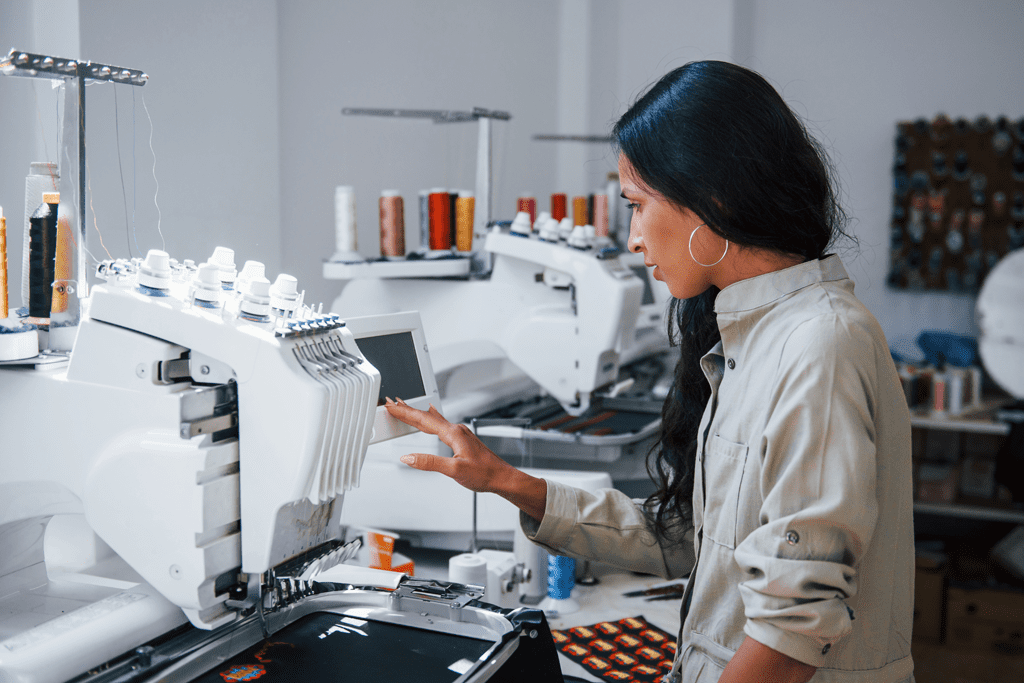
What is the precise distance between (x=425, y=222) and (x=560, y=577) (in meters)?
0.98

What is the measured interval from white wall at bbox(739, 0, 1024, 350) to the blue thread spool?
105 inches

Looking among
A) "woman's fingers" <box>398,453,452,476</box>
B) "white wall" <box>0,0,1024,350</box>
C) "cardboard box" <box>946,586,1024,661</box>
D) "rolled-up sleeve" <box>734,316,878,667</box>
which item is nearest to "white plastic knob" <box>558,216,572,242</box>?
"white wall" <box>0,0,1024,350</box>

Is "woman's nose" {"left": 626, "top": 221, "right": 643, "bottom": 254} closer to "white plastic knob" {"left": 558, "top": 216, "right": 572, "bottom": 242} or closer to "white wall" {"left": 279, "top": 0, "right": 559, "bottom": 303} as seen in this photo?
"white plastic knob" {"left": 558, "top": 216, "right": 572, "bottom": 242}

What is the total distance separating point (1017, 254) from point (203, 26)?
3.25 meters

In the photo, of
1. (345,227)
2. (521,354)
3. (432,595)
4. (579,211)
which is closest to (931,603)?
(579,211)

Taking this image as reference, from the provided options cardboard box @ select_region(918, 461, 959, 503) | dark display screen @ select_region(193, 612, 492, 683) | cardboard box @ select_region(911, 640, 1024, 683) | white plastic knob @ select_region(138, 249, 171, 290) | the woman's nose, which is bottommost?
cardboard box @ select_region(911, 640, 1024, 683)

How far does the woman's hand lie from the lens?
1.18 metres

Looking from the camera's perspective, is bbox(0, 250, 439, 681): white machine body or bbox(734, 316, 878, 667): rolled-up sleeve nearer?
bbox(734, 316, 878, 667): rolled-up sleeve

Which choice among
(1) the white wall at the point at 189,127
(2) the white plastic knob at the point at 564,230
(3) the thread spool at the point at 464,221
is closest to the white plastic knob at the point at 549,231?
(2) the white plastic knob at the point at 564,230

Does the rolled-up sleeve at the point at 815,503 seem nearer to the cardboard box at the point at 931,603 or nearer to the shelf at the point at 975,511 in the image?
the cardboard box at the point at 931,603

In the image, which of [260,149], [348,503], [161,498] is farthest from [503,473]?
[260,149]

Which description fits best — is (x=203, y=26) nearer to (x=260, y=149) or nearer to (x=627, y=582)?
(x=260, y=149)

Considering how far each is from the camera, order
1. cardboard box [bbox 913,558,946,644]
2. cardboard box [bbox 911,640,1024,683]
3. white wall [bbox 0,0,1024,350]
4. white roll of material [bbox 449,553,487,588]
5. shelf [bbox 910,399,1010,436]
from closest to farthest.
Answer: white roll of material [bbox 449,553,487,588] → white wall [bbox 0,0,1024,350] → cardboard box [bbox 911,640,1024,683] → cardboard box [bbox 913,558,946,644] → shelf [bbox 910,399,1010,436]

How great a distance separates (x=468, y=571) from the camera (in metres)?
1.55
